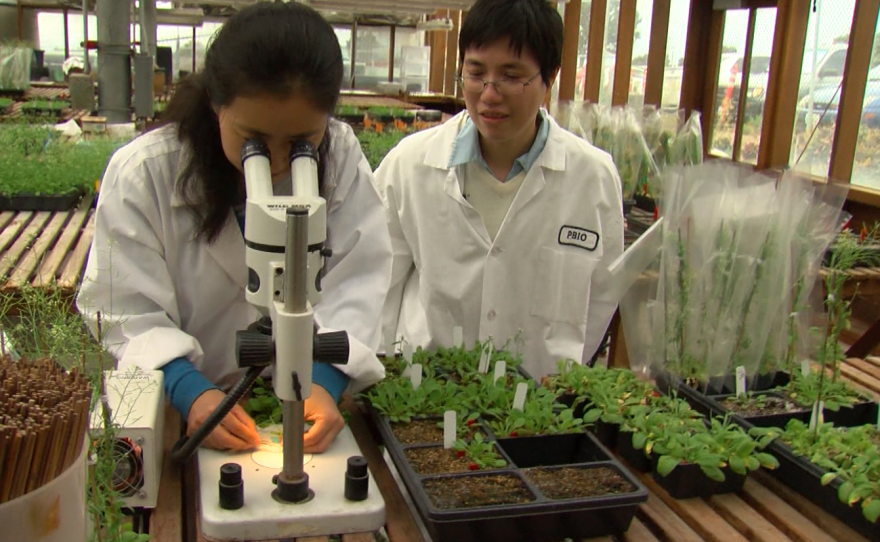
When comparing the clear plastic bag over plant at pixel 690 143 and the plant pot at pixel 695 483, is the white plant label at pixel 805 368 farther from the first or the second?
the clear plastic bag over plant at pixel 690 143

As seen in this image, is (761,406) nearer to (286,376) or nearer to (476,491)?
(476,491)

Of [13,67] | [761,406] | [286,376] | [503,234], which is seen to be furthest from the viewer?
[13,67]

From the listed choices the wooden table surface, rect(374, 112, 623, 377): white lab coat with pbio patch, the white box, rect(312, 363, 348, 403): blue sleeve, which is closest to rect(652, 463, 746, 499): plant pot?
the wooden table surface

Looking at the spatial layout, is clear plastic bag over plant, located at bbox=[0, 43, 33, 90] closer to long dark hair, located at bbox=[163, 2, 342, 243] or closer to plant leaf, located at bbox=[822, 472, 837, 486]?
long dark hair, located at bbox=[163, 2, 342, 243]

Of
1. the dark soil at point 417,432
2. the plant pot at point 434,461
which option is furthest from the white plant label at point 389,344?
the plant pot at point 434,461

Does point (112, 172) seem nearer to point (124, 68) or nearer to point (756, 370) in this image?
point (756, 370)

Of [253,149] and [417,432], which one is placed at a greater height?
[253,149]

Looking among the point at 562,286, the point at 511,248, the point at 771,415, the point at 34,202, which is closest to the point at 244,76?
the point at 771,415

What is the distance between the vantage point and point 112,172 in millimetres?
1463

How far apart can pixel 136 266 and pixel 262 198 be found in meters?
0.53

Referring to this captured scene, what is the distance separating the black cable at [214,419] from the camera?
1.10 meters

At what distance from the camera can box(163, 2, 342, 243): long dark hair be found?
1188 millimetres

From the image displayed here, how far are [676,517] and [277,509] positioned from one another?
2.00ft

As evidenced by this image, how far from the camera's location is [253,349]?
1.02 meters
